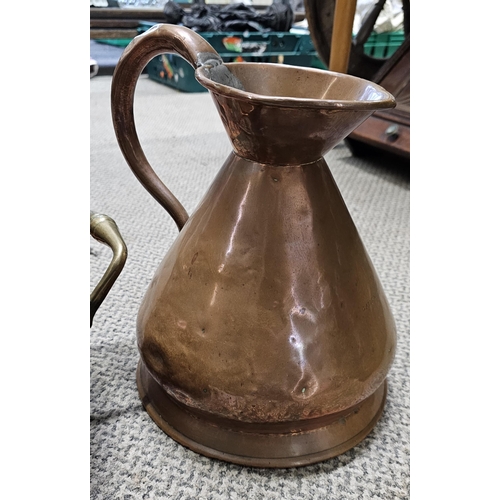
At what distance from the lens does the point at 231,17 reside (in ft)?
6.98

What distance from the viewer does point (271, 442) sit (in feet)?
1.45

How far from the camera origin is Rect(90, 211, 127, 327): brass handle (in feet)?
1.56

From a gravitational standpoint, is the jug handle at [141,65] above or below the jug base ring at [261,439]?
above

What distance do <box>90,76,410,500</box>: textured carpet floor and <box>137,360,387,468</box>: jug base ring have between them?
10mm

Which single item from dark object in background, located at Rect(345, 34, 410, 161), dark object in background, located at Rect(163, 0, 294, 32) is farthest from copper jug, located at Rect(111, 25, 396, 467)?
dark object in background, located at Rect(163, 0, 294, 32)

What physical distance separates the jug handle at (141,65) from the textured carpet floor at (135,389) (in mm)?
200

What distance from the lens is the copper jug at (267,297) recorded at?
16.0 inches

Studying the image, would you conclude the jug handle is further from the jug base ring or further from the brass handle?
the jug base ring

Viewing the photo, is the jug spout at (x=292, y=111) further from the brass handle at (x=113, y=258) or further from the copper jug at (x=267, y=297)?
the brass handle at (x=113, y=258)

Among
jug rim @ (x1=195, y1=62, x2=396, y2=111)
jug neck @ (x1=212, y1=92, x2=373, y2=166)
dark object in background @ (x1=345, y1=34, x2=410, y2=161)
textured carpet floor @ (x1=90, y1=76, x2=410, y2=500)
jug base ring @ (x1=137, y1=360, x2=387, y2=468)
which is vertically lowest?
textured carpet floor @ (x1=90, y1=76, x2=410, y2=500)

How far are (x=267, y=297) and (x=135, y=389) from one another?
0.68 ft

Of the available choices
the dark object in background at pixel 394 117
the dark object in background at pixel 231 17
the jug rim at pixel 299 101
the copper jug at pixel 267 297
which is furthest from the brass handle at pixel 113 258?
Answer: the dark object in background at pixel 231 17

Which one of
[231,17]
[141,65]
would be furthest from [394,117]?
[231,17]

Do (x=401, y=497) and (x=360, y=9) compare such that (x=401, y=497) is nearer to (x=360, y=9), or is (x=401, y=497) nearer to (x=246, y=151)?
(x=246, y=151)
